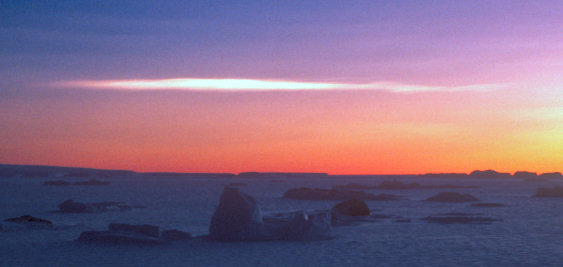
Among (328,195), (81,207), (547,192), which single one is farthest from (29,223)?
(547,192)

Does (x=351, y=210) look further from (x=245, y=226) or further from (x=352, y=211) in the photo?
(x=245, y=226)

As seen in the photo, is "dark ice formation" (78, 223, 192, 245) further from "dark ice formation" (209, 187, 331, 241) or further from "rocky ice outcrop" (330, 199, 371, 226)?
"rocky ice outcrop" (330, 199, 371, 226)

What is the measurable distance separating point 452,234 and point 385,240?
4714 mm

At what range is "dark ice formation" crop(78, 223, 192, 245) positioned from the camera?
26203 mm

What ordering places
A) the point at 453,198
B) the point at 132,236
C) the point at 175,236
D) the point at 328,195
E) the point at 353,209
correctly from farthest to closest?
1. the point at 328,195
2. the point at 453,198
3. the point at 353,209
4. the point at 175,236
5. the point at 132,236

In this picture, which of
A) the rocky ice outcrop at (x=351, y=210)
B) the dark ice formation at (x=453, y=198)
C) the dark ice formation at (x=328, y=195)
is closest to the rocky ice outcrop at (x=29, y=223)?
the rocky ice outcrop at (x=351, y=210)

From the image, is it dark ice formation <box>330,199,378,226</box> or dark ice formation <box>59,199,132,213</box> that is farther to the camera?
dark ice formation <box>59,199,132,213</box>

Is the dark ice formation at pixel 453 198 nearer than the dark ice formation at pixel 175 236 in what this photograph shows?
No

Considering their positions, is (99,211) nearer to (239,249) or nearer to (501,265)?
(239,249)

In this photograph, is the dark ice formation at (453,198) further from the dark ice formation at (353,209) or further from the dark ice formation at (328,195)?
the dark ice formation at (353,209)

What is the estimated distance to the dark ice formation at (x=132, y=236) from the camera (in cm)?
2620

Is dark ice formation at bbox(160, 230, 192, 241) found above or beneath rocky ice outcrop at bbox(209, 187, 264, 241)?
beneath

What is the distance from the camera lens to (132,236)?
26.4 metres

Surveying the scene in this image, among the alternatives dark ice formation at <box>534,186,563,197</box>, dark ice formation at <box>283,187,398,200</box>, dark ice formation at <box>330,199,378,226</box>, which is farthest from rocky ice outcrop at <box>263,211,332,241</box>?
dark ice formation at <box>534,186,563,197</box>
